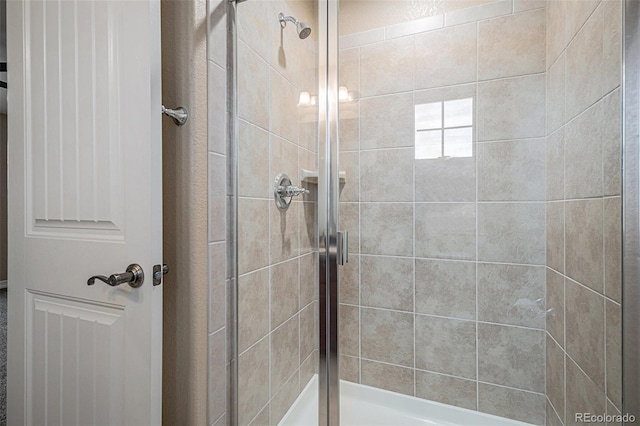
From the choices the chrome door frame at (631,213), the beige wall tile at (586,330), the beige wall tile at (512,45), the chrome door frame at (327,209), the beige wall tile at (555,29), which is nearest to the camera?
the chrome door frame at (631,213)

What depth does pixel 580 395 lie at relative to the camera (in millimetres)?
994

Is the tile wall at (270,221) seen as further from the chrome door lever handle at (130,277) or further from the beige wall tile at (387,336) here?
the beige wall tile at (387,336)

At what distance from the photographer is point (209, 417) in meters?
0.94

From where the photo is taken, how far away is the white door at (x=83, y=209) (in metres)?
0.78

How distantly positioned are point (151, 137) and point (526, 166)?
144 centimetres

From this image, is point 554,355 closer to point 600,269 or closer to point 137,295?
point 600,269

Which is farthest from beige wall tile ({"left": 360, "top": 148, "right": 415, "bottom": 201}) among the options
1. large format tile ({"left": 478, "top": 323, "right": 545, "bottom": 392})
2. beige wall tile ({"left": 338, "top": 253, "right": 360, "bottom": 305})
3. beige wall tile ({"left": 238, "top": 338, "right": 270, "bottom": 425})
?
beige wall tile ({"left": 238, "top": 338, "right": 270, "bottom": 425})

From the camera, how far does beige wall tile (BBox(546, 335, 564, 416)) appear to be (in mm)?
1168

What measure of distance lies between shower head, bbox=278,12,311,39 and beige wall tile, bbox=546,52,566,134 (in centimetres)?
94

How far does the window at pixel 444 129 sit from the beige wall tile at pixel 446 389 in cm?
107

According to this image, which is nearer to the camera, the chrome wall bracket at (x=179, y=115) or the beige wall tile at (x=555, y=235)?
the chrome wall bracket at (x=179, y=115)

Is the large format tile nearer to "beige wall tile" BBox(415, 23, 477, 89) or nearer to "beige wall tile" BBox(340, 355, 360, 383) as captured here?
"beige wall tile" BBox(340, 355, 360, 383)

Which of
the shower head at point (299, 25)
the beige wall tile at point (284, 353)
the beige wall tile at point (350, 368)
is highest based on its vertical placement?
the shower head at point (299, 25)

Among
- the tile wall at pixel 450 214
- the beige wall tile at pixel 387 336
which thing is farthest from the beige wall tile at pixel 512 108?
the beige wall tile at pixel 387 336
